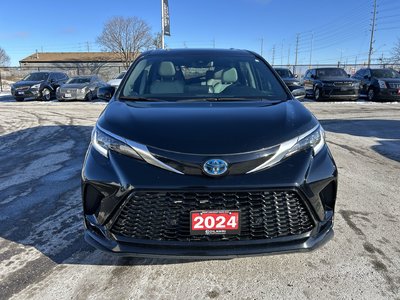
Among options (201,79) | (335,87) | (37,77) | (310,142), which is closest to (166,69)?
(201,79)

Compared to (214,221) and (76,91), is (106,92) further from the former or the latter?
(76,91)

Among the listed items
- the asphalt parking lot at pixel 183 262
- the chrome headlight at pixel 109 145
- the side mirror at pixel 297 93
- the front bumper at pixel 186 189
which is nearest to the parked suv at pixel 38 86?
the asphalt parking lot at pixel 183 262

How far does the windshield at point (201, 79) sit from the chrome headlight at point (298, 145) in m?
0.74

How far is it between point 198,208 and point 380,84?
1622 centimetres

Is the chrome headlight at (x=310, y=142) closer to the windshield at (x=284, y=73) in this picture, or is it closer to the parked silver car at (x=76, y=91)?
the parked silver car at (x=76, y=91)

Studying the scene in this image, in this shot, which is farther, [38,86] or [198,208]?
[38,86]

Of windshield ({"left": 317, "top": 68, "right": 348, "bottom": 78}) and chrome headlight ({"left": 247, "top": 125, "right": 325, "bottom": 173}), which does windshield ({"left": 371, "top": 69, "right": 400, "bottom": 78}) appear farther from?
chrome headlight ({"left": 247, "top": 125, "right": 325, "bottom": 173})

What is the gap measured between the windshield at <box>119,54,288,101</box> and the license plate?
1.31m

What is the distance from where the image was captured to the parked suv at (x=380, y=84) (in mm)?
15484

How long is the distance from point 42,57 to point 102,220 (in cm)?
7557

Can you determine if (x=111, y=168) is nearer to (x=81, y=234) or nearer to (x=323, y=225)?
(x=81, y=234)

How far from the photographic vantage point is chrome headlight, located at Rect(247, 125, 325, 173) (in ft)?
7.22

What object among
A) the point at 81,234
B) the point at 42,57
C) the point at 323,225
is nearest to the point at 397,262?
the point at 323,225

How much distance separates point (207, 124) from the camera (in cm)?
243
